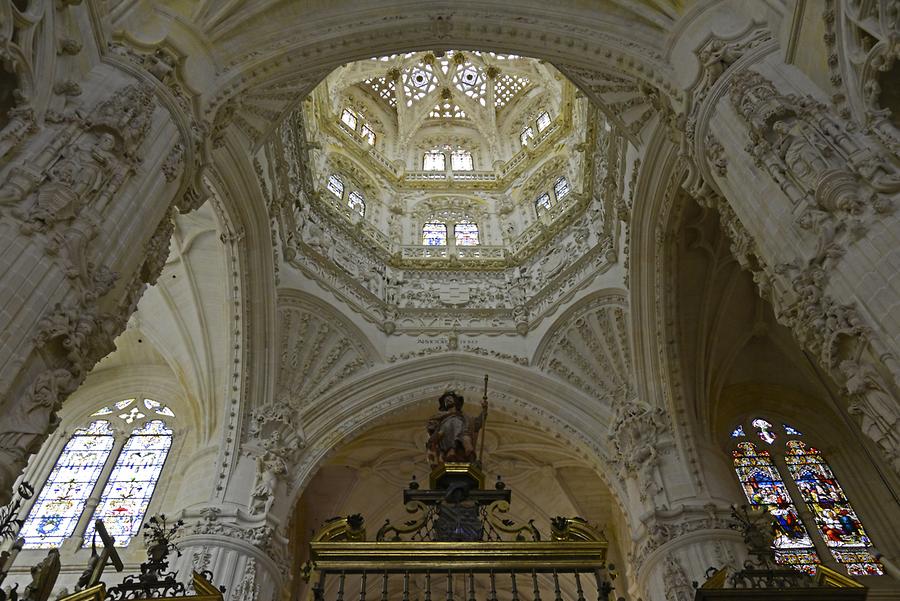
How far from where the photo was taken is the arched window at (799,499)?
475 inches

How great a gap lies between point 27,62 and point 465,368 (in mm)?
10776

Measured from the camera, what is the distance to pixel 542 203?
19656 mm

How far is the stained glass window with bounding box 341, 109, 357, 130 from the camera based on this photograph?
2218 centimetres

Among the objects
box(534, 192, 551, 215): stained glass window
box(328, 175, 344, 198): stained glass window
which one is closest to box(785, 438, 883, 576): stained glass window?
box(534, 192, 551, 215): stained glass window

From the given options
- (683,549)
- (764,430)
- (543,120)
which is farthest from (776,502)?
(543,120)

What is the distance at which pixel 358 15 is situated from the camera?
414 inches

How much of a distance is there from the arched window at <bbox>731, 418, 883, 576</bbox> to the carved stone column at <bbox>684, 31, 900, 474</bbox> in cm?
692

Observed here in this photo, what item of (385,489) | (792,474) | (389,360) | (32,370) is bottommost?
(32,370)

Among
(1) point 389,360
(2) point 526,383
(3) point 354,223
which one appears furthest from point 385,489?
(3) point 354,223

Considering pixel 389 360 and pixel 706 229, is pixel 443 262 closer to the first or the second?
pixel 389 360

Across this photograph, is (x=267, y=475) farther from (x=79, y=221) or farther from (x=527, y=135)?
(x=527, y=135)

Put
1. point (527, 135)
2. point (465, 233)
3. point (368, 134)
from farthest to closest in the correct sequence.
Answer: point (527, 135) → point (368, 134) → point (465, 233)

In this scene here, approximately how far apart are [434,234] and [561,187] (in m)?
3.89

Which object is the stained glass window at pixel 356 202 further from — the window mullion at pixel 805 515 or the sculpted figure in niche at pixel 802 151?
the sculpted figure in niche at pixel 802 151
